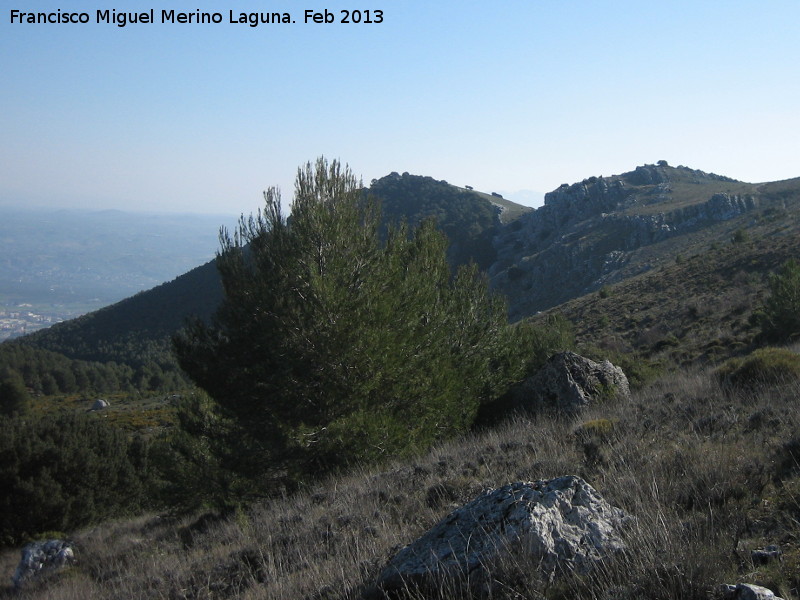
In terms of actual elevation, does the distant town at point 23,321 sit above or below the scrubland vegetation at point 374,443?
below

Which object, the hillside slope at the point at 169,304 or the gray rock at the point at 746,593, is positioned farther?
the hillside slope at the point at 169,304

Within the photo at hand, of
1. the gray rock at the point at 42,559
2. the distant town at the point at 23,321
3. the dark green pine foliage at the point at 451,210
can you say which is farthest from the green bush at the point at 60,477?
the distant town at the point at 23,321

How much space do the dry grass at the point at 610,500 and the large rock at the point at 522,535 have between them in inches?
3.3

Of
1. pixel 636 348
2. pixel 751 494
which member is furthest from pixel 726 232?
pixel 751 494

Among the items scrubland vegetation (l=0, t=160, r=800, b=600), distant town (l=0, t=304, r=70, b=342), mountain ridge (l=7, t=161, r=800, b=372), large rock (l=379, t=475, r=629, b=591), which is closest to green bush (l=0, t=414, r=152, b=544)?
scrubland vegetation (l=0, t=160, r=800, b=600)

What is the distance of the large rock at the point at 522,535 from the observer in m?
2.63

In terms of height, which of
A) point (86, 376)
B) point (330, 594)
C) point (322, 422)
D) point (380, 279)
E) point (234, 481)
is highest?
point (380, 279)

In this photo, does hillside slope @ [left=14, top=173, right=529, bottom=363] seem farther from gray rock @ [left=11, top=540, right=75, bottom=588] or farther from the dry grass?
the dry grass

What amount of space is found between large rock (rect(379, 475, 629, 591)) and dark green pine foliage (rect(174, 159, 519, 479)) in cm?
613

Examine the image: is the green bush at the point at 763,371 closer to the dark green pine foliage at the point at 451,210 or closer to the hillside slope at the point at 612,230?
the hillside slope at the point at 612,230

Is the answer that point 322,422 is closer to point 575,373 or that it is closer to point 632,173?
point 575,373

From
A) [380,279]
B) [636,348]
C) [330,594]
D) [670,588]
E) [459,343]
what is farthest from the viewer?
[636,348]

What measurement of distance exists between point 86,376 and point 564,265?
4986 centimetres

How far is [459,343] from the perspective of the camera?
1373 centimetres
